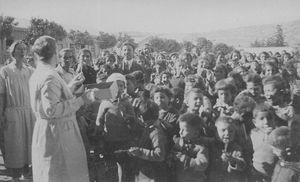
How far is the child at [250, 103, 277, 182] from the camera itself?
7.51ft

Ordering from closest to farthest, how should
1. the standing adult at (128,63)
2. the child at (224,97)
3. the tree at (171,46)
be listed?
the child at (224,97), the standing adult at (128,63), the tree at (171,46)

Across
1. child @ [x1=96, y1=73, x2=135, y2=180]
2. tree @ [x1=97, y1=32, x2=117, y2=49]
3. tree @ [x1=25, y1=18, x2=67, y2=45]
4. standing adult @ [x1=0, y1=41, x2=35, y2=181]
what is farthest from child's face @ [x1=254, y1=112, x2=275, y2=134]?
tree @ [x1=97, y1=32, x2=117, y2=49]

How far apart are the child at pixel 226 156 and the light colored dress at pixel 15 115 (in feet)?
7.68

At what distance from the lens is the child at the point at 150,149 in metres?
2.53

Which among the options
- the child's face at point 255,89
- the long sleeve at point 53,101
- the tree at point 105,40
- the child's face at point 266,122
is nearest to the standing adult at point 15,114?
the long sleeve at point 53,101

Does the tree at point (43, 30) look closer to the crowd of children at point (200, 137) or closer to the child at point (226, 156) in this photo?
the crowd of children at point (200, 137)

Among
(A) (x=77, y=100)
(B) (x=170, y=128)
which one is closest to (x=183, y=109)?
(B) (x=170, y=128)

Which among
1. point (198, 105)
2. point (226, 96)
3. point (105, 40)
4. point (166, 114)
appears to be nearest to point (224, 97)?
point (226, 96)

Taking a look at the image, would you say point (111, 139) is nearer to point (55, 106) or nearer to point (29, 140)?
point (55, 106)

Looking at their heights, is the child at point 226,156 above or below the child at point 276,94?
below

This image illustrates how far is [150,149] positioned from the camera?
262cm

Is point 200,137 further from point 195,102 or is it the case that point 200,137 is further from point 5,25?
point 5,25

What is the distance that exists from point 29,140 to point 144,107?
1.79m

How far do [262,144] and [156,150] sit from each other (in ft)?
2.60
